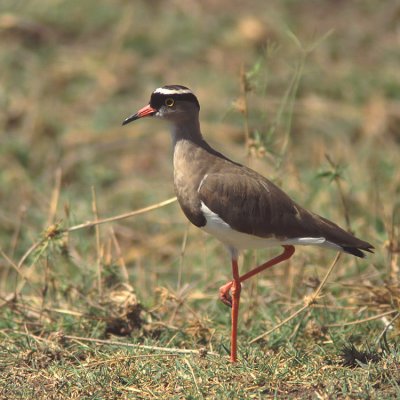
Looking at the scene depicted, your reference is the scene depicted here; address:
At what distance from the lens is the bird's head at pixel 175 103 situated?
5.05 metres

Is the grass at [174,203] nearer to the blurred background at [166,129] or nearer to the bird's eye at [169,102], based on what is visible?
the blurred background at [166,129]

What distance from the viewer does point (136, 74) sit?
1044 centimetres

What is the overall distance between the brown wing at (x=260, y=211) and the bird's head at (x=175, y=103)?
0.43 metres

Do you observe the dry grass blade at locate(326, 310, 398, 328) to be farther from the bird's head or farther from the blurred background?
the bird's head

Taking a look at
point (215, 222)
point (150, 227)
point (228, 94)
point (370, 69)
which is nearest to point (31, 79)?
point (228, 94)

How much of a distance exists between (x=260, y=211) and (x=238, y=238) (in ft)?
0.60

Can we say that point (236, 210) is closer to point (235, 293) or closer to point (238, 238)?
point (238, 238)

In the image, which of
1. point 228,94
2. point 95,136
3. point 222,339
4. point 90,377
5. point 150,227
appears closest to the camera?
point 90,377

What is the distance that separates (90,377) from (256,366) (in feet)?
2.71

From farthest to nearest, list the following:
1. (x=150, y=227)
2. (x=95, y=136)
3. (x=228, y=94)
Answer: (x=228, y=94) → (x=95, y=136) → (x=150, y=227)

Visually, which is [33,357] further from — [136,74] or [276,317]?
[136,74]

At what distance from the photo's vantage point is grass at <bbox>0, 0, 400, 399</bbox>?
468cm

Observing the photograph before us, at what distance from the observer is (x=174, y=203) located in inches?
328

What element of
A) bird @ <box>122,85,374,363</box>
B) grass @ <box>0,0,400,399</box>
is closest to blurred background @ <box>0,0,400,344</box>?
grass @ <box>0,0,400,399</box>
